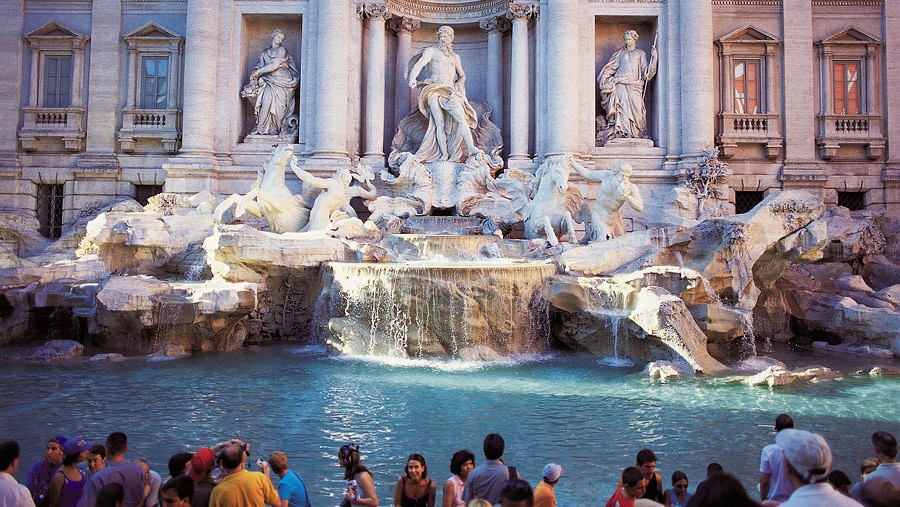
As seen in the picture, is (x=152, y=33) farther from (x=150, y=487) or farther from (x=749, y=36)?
(x=150, y=487)

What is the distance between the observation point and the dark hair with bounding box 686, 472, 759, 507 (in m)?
2.21

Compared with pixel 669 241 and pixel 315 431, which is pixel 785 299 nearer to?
pixel 669 241

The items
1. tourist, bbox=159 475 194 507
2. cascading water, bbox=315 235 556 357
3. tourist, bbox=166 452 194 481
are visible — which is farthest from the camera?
cascading water, bbox=315 235 556 357

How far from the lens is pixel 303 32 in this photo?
16.7 metres

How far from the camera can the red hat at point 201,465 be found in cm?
354

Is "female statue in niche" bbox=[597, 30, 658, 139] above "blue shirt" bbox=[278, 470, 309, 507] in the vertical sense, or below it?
above

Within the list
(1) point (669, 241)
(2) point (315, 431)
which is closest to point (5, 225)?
(2) point (315, 431)

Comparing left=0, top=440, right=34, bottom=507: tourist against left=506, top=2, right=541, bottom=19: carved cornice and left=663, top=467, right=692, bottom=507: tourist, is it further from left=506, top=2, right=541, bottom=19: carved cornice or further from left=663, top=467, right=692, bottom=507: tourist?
left=506, top=2, right=541, bottom=19: carved cornice

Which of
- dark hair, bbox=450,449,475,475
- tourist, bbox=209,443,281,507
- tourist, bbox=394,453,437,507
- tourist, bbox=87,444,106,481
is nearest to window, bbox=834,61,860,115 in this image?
dark hair, bbox=450,449,475,475

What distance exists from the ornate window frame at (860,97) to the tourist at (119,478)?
17.5 meters

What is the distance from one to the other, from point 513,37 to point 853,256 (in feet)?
29.8

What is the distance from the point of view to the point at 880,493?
3072 millimetres

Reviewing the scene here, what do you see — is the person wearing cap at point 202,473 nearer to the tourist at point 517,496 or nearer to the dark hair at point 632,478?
the tourist at point 517,496

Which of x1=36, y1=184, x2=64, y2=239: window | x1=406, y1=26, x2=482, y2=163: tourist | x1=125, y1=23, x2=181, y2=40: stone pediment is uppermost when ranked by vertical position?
x1=125, y1=23, x2=181, y2=40: stone pediment
